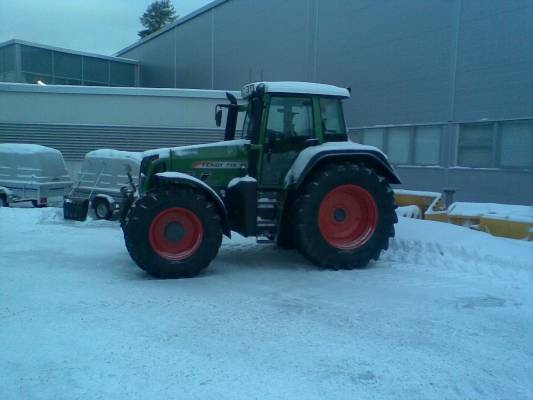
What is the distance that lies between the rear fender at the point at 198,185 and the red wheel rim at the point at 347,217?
134cm

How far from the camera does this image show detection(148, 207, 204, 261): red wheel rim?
22.0 ft

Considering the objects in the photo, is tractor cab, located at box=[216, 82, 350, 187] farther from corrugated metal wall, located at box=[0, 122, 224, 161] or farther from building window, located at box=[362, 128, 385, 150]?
building window, located at box=[362, 128, 385, 150]

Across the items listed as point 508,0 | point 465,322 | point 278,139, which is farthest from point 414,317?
point 508,0

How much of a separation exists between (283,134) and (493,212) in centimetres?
463

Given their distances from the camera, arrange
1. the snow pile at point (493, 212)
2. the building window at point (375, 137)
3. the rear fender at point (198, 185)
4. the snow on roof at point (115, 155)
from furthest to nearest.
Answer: the building window at point (375, 137)
the snow on roof at point (115, 155)
the snow pile at point (493, 212)
the rear fender at point (198, 185)

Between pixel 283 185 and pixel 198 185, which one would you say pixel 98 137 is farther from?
pixel 198 185

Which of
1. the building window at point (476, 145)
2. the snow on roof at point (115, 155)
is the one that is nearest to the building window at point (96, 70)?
the snow on roof at point (115, 155)

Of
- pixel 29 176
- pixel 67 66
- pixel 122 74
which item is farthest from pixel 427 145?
pixel 122 74

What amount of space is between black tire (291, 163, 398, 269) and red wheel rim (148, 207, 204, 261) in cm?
139

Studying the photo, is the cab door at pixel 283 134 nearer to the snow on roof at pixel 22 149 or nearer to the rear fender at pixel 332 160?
the rear fender at pixel 332 160

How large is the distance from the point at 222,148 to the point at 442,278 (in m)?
3.34

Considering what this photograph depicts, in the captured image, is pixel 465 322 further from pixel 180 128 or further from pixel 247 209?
pixel 180 128

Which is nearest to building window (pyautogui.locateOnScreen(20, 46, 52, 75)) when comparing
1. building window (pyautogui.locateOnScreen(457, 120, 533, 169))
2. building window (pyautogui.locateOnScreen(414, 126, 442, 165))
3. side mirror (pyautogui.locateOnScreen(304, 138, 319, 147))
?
building window (pyautogui.locateOnScreen(414, 126, 442, 165))

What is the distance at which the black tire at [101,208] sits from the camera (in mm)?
13734
